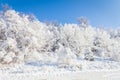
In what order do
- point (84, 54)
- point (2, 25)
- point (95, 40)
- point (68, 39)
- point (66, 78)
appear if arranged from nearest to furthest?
1. point (66, 78)
2. point (2, 25)
3. point (84, 54)
4. point (68, 39)
5. point (95, 40)

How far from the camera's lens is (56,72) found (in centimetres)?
2430

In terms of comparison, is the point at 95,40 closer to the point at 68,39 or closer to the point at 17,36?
the point at 68,39

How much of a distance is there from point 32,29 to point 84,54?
10.7m

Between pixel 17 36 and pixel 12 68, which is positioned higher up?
pixel 17 36

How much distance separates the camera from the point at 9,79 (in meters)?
19.4

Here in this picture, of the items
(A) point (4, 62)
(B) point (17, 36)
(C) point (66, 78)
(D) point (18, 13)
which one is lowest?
(C) point (66, 78)

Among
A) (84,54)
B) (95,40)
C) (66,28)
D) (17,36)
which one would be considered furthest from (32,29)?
(95,40)

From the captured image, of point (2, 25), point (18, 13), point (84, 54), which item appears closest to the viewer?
point (2, 25)

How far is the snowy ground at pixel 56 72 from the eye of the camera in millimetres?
21348

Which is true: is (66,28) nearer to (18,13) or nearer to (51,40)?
(51,40)

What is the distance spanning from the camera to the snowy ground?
70.0 feet

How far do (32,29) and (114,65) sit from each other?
1122cm

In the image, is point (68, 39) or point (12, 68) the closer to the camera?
point (12, 68)

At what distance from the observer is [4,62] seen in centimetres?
2736
